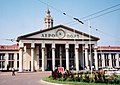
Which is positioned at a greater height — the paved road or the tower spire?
the tower spire

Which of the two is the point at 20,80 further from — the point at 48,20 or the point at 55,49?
the point at 48,20

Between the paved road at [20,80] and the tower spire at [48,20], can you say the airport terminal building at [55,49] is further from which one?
the paved road at [20,80]

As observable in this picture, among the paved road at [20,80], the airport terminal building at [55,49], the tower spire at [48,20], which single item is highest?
the tower spire at [48,20]

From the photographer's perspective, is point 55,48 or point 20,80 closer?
point 20,80

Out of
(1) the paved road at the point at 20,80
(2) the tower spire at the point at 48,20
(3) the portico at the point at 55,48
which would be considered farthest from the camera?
(2) the tower spire at the point at 48,20

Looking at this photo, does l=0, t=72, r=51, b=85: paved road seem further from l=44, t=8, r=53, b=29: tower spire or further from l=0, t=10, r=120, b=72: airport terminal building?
l=44, t=8, r=53, b=29: tower spire

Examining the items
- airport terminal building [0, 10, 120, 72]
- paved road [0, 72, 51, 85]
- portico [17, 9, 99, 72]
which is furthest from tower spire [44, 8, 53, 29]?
paved road [0, 72, 51, 85]

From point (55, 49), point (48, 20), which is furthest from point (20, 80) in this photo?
point (48, 20)

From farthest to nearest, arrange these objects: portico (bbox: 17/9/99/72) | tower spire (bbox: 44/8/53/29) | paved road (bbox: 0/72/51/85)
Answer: tower spire (bbox: 44/8/53/29) < portico (bbox: 17/9/99/72) < paved road (bbox: 0/72/51/85)

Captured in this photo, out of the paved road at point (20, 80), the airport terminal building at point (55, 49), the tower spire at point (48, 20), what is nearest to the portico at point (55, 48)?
the airport terminal building at point (55, 49)

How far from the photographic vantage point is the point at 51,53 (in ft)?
221

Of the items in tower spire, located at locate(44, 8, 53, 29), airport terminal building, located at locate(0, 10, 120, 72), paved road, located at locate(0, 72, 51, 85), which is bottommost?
paved road, located at locate(0, 72, 51, 85)

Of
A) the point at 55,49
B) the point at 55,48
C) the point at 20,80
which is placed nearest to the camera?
the point at 20,80

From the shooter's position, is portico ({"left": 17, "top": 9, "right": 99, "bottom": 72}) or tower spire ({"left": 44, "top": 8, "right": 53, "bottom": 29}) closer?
portico ({"left": 17, "top": 9, "right": 99, "bottom": 72})
